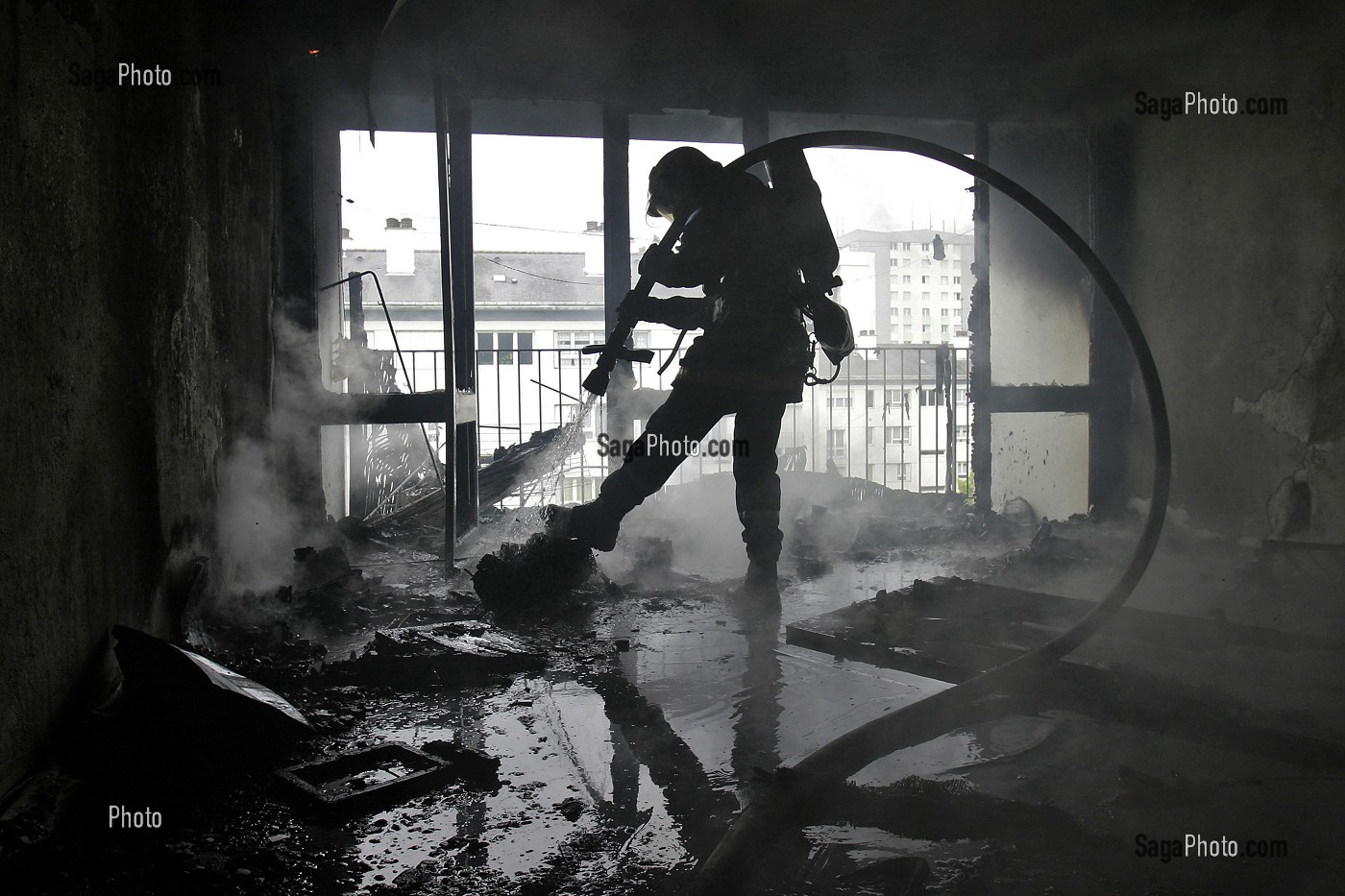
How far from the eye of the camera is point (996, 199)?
24.2ft

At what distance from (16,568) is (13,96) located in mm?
1137

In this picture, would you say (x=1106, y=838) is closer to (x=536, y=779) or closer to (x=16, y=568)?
(x=536, y=779)

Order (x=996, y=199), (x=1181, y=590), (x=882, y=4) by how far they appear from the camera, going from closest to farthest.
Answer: (x=1181, y=590), (x=882, y=4), (x=996, y=199)

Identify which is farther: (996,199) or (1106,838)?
(996,199)

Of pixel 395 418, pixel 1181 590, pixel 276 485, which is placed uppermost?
pixel 395 418

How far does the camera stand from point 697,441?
→ 4070mm

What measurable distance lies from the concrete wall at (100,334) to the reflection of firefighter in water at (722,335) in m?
1.76

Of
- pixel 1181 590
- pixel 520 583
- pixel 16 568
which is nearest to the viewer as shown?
pixel 16 568

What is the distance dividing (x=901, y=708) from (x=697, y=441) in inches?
78.2

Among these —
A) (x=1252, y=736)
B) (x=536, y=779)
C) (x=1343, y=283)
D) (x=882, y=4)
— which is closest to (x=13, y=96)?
(x=536, y=779)

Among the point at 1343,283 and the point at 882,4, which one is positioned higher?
the point at 882,4

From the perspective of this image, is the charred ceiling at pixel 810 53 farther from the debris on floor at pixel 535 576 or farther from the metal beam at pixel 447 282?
the debris on floor at pixel 535 576
